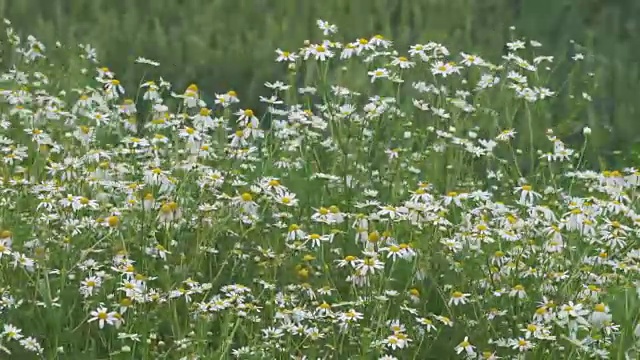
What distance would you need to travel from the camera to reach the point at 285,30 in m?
Result: 7.14

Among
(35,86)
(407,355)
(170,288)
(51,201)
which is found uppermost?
(35,86)

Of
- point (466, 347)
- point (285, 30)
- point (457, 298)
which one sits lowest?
point (466, 347)

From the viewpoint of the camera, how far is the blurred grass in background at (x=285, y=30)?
270 inches

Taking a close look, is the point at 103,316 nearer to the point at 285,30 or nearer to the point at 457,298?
the point at 457,298

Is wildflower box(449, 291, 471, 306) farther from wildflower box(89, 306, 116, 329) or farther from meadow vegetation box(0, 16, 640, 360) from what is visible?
wildflower box(89, 306, 116, 329)

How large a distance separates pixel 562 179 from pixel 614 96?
1537 mm

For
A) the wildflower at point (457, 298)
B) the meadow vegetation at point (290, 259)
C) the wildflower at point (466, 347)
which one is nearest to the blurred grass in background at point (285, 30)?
the meadow vegetation at point (290, 259)

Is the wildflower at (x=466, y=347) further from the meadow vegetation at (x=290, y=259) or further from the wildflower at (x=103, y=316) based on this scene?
the wildflower at (x=103, y=316)

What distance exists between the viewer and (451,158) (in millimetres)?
5137

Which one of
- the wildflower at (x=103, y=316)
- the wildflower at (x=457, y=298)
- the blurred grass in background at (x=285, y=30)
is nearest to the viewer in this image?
the wildflower at (x=103, y=316)

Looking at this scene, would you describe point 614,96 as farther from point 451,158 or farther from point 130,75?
point 130,75

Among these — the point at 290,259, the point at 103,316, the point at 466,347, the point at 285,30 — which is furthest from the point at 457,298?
the point at 285,30

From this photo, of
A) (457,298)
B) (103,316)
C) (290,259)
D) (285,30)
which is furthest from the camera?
(285,30)

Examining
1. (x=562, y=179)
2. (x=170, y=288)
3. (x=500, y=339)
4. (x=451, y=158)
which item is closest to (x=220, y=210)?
(x=170, y=288)
